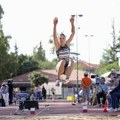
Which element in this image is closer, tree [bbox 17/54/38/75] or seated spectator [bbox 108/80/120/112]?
seated spectator [bbox 108/80/120/112]

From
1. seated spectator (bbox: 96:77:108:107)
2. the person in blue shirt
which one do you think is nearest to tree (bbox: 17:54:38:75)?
seated spectator (bbox: 96:77:108:107)

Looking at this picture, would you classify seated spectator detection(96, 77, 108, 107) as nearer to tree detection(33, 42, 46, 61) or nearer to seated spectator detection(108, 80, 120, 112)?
seated spectator detection(108, 80, 120, 112)

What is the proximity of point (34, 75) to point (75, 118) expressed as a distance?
59.8 m

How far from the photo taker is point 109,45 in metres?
90.0

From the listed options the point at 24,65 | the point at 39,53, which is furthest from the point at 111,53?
the point at 39,53

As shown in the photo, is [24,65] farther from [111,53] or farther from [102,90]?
[102,90]

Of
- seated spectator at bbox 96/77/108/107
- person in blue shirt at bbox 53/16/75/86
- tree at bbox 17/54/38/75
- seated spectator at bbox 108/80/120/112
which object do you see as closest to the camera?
seated spectator at bbox 108/80/120/112

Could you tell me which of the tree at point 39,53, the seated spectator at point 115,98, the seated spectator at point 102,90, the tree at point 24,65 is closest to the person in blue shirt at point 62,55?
the seated spectator at point 115,98

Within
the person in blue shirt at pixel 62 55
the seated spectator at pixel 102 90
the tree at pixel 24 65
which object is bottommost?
the seated spectator at pixel 102 90

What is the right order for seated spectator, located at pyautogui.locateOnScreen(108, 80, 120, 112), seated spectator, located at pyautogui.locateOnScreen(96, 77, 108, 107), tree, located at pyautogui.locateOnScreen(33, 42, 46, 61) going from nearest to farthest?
seated spectator, located at pyautogui.locateOnScreen(108, 80, 120, 112), seated spectator, located at pyautogui.locateOnScreen(96, 77, 108, 107), tree, located at pyautogui.locateOnScreen(33, 42, 46, 61)

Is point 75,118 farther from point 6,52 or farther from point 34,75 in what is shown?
point 34,75

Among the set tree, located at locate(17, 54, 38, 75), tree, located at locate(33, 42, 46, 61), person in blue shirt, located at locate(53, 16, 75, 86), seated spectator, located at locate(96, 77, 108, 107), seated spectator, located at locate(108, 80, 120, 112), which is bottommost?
seated spectator, located at locate(108, 80, 120, 112)

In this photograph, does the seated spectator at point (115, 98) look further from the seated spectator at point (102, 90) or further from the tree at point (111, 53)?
the tree at point (111, 53)

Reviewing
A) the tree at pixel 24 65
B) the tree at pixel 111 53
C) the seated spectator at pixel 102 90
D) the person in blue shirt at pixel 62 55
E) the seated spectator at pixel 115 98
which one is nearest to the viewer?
the seated spectator at pixel 115 98
